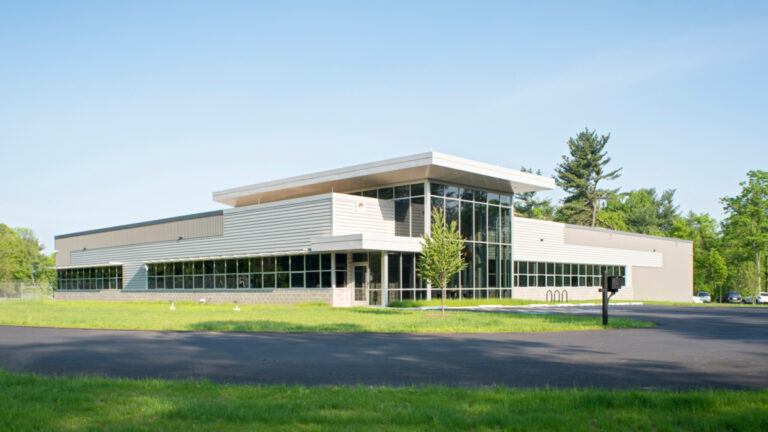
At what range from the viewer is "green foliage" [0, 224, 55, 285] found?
3511 inches

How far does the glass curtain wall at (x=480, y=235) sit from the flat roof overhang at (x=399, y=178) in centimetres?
75

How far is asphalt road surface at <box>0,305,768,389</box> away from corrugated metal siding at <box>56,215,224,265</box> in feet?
83.0

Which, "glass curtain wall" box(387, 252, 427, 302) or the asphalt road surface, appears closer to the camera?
the asphalt road surface

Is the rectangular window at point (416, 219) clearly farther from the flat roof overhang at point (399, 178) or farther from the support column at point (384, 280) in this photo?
the support column at point (384, 280)

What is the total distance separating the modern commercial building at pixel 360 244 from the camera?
110ft

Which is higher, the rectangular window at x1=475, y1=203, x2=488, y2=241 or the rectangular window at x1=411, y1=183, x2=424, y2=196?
the rectangular window at x1=411, y1=183, x2=424, y2=196

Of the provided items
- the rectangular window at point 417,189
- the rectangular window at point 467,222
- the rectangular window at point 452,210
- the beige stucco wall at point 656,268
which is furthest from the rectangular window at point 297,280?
the beige stucco wall at point 656,268

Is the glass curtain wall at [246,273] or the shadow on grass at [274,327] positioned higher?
the glass curtain wall at [246,273]

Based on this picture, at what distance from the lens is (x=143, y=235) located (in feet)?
159

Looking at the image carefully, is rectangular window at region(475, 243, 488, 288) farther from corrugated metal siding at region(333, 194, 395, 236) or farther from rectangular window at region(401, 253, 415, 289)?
corrugated metal siding at region(333, 194, 395, 236)

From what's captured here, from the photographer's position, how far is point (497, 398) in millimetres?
6977

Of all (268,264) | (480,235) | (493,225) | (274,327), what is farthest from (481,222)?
(274,327)

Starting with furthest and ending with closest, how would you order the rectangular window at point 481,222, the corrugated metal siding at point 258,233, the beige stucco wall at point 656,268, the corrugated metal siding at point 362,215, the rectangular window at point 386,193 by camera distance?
the beige stucco wall at point 656,268 → the rectangular window at point 481,222 → the rectangular window at point 386,193 → the corrugated metal siding at point 258,233 → the corrugated metal siding at point 362,215

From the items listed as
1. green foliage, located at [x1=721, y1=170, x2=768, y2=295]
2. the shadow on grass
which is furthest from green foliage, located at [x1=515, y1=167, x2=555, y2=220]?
the shadow on grass
